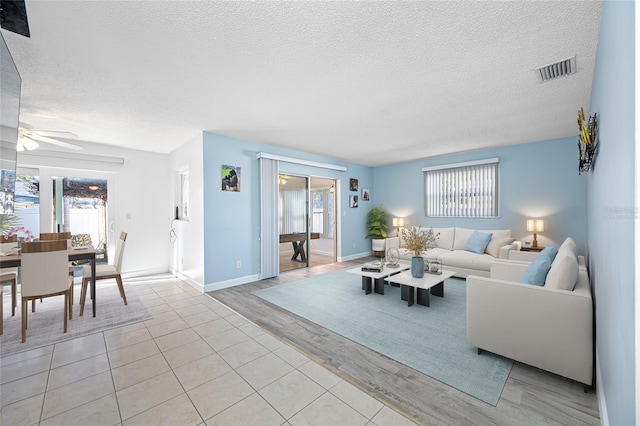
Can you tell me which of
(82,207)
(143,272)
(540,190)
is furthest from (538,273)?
(82,207)

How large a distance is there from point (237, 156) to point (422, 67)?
3.28 meters

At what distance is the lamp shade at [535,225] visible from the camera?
15.2ft

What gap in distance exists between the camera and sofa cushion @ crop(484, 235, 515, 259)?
471cm

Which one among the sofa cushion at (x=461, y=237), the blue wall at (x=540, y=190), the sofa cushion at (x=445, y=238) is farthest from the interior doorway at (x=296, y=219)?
the blue wall at (x=540, y=190)

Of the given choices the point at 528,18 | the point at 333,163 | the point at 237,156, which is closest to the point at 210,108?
the point at 237,156

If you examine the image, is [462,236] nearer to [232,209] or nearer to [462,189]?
[462,189]

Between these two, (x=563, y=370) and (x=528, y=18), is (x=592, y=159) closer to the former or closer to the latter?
(x=528, y=18)

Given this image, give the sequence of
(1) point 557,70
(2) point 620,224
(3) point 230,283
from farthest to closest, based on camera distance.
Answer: (3) point 230,283 → (1) point 557,70 → (2) point 620,224

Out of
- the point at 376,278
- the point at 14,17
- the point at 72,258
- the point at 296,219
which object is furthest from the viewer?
the point at 296,219

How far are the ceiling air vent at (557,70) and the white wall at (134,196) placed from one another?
6.24 meters

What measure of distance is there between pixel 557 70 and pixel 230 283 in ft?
16.2

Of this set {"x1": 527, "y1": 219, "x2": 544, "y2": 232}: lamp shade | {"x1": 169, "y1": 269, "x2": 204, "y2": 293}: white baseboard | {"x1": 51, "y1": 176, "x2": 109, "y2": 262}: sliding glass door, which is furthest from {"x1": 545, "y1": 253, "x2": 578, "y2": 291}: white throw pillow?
{"x1": 51, "y1": 176, "x2": 109, "y2": 262}: sliding glass door

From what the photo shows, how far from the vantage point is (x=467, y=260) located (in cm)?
455

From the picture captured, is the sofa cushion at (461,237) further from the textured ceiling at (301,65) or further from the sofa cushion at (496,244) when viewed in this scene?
the textured ceiling at (301,65)
